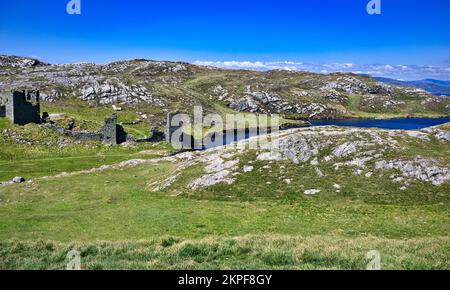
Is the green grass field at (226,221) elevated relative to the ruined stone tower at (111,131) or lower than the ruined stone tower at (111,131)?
lower

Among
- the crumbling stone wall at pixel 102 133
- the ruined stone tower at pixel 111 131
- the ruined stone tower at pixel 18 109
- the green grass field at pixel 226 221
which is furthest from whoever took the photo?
the crumbling stone wall at pixel 102 133

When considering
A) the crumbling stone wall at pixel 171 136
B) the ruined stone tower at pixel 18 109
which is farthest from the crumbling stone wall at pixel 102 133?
the crumbling stone wall at pixel 171 136

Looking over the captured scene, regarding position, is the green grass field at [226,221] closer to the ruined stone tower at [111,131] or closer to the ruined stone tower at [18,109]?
the ruined stone tower at [111,131]

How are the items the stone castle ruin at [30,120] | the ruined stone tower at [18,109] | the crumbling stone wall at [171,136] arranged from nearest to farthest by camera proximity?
the ruined stone tower at [18,109] < the stone castle ruin at [30,120] < the crumbling stone wall at [171,136]

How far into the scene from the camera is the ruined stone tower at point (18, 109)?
8950 centimetres

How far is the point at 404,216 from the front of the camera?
33812 mm

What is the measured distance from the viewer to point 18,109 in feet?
302

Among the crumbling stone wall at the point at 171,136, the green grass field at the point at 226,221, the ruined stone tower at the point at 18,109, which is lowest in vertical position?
the green grass field at the point at 226,221

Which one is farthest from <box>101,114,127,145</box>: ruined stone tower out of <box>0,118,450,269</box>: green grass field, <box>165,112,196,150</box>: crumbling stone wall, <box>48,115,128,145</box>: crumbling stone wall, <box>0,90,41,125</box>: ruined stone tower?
<box>0,118,450,269</box>: green grass field

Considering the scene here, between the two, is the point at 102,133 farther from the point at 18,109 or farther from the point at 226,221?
the point at 226,221

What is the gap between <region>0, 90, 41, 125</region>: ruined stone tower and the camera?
294 ft

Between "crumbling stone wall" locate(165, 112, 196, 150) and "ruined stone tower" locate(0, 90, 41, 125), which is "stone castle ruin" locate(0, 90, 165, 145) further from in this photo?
"crumbling stone wall" locate(165, 112, 196, 150)
